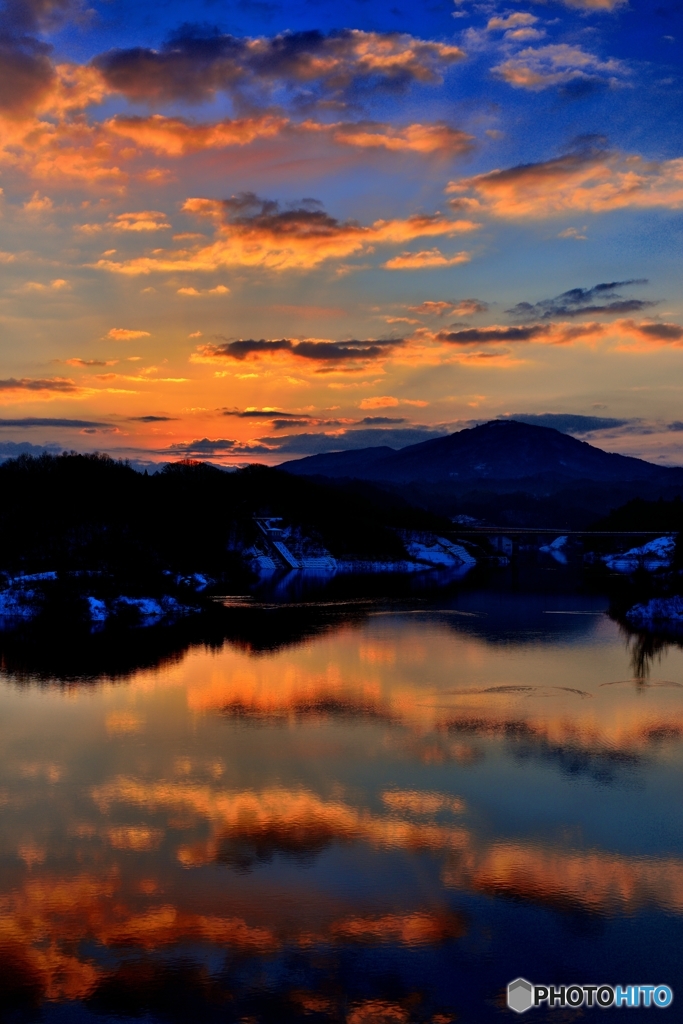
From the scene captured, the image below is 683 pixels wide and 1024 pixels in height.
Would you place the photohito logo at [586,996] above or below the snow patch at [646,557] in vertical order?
below

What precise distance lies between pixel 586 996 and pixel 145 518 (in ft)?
353

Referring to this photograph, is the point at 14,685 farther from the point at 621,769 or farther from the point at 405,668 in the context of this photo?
the point at 621,769

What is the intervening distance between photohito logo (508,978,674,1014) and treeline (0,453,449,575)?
3012 inches

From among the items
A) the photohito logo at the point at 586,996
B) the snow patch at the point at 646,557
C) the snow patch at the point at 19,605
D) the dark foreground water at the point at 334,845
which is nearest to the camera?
the photohito logo at the point at 586,996

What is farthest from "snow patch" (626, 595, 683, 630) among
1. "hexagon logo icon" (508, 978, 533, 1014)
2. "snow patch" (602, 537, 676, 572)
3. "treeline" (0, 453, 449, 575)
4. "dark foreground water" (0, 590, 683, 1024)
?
"snow patch" (602, 537, 676, 572)

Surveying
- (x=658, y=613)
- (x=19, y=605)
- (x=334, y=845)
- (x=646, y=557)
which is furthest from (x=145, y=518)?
(x=646, y=557)

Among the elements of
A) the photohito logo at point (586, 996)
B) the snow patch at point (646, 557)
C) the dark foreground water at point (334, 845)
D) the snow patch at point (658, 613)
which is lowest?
the photohito logo at point (586, 996)

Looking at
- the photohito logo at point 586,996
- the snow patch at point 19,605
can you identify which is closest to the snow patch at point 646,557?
the snow patch at point 19,605

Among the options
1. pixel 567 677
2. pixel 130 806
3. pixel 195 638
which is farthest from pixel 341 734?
pixel 195 638

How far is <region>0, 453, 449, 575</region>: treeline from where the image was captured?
328 feet

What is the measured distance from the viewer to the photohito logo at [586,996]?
20625 mm

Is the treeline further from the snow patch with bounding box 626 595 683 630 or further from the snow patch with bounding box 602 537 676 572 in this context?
the snow patch with bounding box 626 595 683 630

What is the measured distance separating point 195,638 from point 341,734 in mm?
34123

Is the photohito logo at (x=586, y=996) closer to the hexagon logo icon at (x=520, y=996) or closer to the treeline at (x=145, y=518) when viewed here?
the hexagon logo icon at (x=520, y=996)
